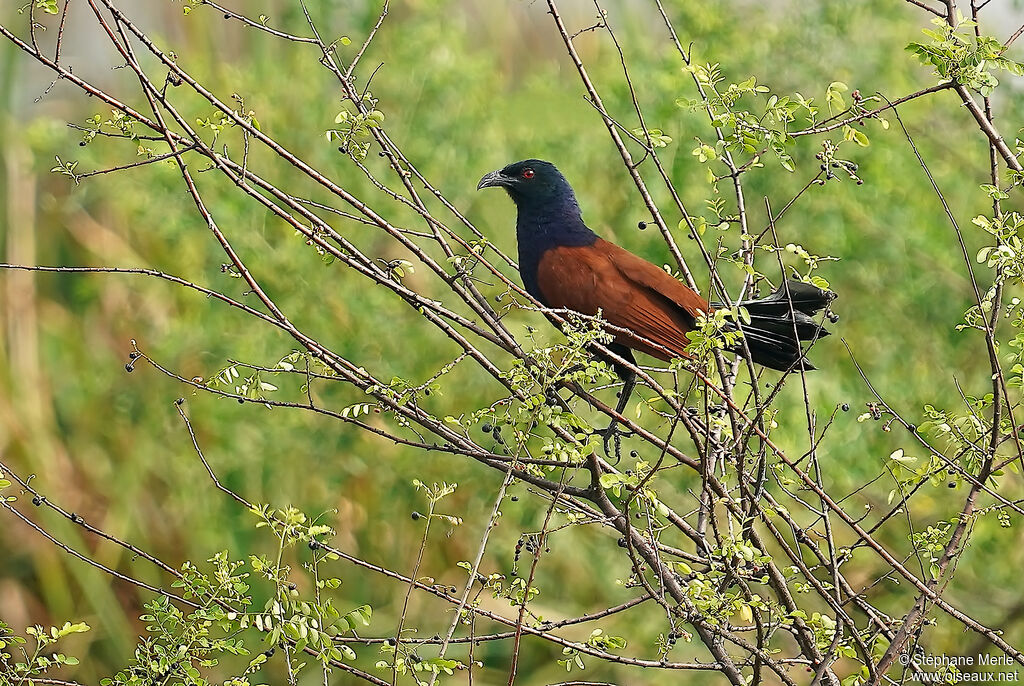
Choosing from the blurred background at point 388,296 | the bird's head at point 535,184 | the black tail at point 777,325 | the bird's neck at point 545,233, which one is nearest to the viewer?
the black tail at point 777,325

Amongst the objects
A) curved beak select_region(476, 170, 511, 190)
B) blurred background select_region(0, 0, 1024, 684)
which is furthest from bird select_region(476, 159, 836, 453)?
blurred background select_region(0, 0, 1024, 684)

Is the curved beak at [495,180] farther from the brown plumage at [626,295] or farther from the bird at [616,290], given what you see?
the brown plumage at [626,295]

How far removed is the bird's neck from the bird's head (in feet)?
0.08

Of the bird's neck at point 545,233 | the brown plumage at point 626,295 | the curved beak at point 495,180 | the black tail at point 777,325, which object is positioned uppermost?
the curved beak at point 495,180

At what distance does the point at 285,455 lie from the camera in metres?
4.60

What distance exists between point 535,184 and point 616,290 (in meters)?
0.57

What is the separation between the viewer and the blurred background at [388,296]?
410cm

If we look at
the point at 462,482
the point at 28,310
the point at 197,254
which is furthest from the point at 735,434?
the point at 28,310

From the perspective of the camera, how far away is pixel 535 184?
3.33 m

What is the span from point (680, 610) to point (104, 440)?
3835 millimetres

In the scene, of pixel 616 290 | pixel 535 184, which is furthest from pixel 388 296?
pixel 616 290

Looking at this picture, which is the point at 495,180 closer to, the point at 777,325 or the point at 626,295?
the point at 626,295

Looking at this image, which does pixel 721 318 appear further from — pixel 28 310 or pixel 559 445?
pixel 28 310

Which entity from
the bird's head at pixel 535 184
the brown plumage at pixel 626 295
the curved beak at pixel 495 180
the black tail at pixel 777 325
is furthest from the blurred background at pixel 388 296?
the black tail at pixel 777 325
